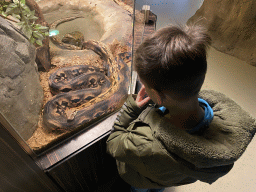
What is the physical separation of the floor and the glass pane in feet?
2.02

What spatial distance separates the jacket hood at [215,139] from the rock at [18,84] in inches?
30.1

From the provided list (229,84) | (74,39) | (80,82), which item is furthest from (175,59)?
(74,39)

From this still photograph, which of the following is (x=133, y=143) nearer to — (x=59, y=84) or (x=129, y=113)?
(x=129, y=113)

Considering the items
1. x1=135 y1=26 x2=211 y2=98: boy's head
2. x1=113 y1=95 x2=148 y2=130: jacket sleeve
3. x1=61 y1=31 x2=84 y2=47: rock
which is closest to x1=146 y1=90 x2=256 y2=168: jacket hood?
x1=135 y1=26 x2=211 y2=98: boy's head

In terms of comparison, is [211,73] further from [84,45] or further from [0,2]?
[0,2]

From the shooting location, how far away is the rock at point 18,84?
931 mm

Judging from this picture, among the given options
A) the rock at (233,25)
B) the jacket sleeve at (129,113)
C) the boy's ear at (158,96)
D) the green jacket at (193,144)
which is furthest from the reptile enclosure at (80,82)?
the rock at (233,25)

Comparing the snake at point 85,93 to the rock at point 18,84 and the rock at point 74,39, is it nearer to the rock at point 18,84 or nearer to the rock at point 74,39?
the rock at point 18,84

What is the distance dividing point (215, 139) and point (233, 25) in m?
2.56

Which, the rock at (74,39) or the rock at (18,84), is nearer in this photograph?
the rock at (18,84)

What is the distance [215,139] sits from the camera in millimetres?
583

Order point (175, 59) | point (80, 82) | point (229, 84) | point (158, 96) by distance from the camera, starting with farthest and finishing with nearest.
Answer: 1. point (229, 84)
2. point (80, 82)
3. point (158, 96)
4. point (175, 59)

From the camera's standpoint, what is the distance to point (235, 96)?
2021 millimetres

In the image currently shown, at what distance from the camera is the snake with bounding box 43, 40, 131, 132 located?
117 centimetres
